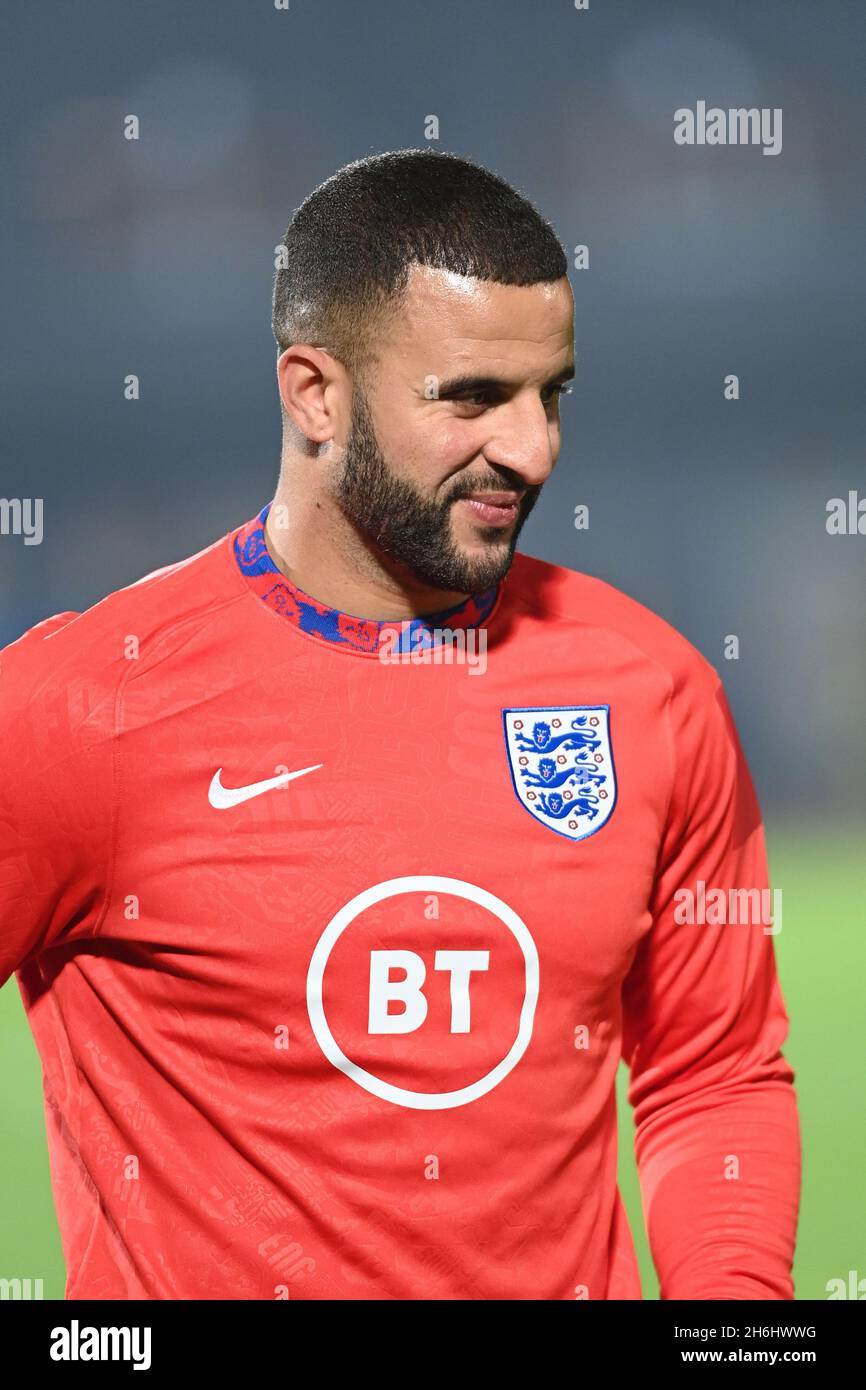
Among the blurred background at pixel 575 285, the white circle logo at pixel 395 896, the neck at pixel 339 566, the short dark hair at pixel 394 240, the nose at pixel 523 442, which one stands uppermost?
the blurred background at pixel 575 285

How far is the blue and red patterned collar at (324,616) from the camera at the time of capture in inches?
79.0

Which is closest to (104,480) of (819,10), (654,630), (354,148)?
(354,148)

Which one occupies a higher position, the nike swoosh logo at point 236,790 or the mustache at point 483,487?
the mustache at point 483,487

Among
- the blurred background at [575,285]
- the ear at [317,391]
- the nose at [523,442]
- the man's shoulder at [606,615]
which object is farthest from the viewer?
the blurred background at [575,285]

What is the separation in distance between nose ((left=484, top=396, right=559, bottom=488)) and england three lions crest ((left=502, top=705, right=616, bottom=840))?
32 centimetres

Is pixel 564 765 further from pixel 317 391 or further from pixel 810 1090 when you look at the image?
pixel 810 1090

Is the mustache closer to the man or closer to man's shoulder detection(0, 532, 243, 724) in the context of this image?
the man

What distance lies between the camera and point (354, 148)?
945 centimetres

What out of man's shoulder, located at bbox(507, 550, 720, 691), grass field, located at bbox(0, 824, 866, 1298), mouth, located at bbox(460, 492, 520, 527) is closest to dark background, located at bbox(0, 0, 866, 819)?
grass field, located at bbox(0, 824, 866, 1298)

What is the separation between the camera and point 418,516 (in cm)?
192

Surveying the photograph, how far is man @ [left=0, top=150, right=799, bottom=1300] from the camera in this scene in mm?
1885

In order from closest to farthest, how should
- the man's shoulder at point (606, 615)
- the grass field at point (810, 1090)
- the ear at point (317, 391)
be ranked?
the ear at point (317, 391) < the man's shoulder at point (606, 615) < the grass field at point (810, 1090)

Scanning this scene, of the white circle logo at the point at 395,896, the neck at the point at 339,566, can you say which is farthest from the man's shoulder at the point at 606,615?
the white circle logo at the point at 395,896

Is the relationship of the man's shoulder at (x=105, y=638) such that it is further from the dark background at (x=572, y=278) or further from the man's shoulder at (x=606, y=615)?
the dark background at (x=572, y=278)
